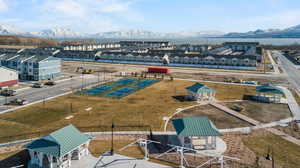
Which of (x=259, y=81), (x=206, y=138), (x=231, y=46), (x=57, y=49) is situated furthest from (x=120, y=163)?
(x=231, y=46)

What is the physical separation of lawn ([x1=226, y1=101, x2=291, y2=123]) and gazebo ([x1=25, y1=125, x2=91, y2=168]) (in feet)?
93.6

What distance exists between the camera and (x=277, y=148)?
2561cm

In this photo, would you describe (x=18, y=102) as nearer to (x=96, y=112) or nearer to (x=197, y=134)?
(x=96, y=112)

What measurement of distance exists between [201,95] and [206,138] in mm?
21695

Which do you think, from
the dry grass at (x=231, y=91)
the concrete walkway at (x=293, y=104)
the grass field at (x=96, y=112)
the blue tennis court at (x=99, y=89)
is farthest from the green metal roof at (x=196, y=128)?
the blue tennis court at (x=99, y=89)

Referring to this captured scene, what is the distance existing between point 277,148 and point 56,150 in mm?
24206

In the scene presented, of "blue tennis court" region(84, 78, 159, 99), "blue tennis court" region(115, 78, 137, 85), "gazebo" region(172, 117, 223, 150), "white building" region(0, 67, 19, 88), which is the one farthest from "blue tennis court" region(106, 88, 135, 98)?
"white building" region(0, 67, 19, 88)

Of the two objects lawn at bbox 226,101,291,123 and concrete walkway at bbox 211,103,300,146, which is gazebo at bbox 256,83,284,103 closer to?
lawn at bbox 226,101,291,123

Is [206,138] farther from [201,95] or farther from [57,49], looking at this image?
[57,49]

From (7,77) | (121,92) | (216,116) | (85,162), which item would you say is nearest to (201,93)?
(216,116)

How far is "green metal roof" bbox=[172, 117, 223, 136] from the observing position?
83.7ft

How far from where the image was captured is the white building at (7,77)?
53.0 meters

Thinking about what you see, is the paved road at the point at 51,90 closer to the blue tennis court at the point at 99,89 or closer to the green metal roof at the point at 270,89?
the blue tennis court at the point at 99,89

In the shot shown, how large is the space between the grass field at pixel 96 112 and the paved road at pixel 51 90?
14.5ft
